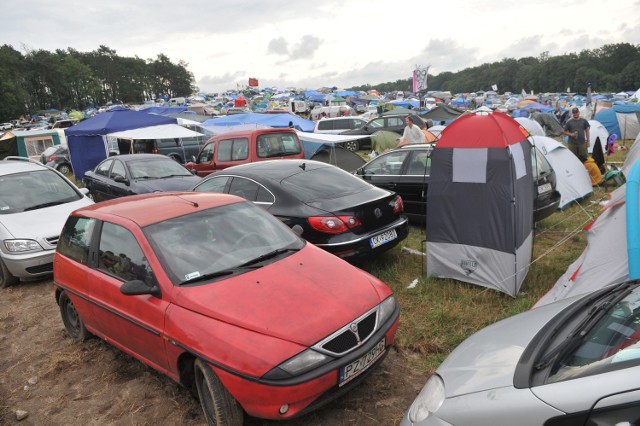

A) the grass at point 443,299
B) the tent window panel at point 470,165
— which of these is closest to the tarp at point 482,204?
the tent window panel at point 470,165

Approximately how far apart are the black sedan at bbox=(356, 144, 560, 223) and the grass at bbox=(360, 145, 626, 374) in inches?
22.2

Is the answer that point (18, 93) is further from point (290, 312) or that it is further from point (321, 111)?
point (290, 312)

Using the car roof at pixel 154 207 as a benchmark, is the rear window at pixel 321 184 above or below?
below

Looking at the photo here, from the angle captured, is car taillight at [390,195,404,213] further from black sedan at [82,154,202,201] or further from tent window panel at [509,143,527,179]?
black sedan at [82,154,202,201]

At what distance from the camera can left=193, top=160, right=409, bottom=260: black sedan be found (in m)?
4.98

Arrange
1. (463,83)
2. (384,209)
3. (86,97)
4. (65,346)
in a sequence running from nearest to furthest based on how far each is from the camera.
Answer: (65,346) < (384,209) < (86,97) < (463,83)

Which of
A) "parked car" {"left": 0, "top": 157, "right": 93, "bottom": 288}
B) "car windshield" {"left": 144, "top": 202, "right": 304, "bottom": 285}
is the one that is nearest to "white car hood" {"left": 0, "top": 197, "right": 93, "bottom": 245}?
"parked car" {"left": 0, "top": 157, "right": 93, "bottom": 288}

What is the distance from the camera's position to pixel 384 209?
5.34 m

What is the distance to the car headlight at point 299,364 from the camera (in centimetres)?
246

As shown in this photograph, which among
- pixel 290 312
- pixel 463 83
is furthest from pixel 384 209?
pixel 463 83

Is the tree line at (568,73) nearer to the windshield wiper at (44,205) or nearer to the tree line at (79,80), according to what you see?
the tree line at (79,80)

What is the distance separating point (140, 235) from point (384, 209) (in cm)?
300

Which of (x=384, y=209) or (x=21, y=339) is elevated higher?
(x=384, y=209)

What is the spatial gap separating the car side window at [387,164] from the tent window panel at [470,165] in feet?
8.09
